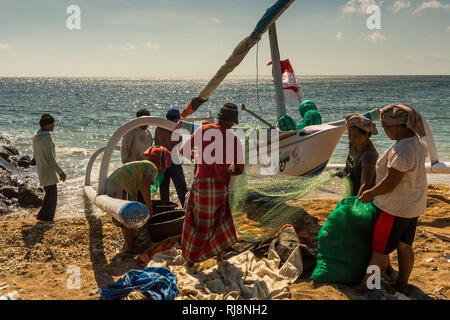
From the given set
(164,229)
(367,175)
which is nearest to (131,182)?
(164,229)

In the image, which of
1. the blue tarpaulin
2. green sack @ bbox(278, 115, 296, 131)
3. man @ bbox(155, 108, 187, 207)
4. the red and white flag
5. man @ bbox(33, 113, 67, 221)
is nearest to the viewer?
the blue tarpaulin

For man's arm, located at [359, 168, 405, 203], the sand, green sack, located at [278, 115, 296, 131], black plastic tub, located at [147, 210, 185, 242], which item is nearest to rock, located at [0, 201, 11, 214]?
the sand

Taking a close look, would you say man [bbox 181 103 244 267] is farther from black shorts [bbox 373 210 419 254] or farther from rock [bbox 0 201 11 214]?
rock [bbox 0 201 11 214]

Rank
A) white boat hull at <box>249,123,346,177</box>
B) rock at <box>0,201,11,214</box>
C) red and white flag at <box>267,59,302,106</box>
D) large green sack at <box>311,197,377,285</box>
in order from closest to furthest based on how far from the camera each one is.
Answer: large green sack at <box>311,197,377,285</box> → white boat hull at <box>249,123,346,177</box> → rock at <box>0,201,11,214</box> → red and white flag at <box>267,59,302,106</box>

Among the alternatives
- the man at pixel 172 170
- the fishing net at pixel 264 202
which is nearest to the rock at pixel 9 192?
the man at pixel 172 170

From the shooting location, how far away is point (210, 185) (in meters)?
3.86

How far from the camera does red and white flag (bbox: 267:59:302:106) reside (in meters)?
7.70

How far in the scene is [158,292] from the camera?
3.38 meters

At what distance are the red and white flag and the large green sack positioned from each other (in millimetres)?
4374

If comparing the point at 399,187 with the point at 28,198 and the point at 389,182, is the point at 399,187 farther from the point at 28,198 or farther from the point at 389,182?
the point at 28,198

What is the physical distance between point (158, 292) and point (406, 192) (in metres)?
2.18
